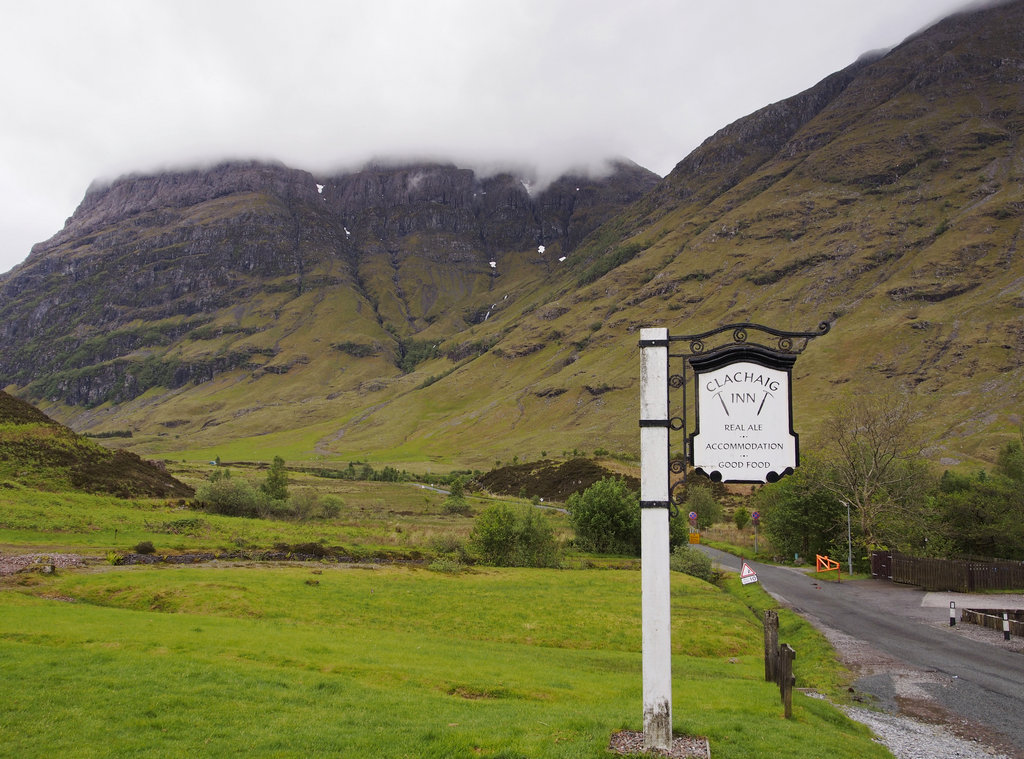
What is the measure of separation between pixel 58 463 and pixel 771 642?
67540 millimetres

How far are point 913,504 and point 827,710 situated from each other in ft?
154

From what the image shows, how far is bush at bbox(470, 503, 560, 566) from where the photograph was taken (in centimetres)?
5200

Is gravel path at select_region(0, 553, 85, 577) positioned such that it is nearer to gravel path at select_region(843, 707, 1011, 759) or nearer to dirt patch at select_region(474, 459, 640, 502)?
gravel path at select_region(843, 707, 1011, 759)

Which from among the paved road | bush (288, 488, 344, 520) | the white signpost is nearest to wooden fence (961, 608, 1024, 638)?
the paved road

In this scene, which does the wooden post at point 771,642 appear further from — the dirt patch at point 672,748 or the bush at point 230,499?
the bush at point 230,499

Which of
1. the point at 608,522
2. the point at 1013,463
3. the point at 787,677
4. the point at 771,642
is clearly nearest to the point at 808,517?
the point at 608,522

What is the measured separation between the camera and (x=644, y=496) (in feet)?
30.1

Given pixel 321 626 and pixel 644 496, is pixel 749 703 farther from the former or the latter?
pixel 321 626

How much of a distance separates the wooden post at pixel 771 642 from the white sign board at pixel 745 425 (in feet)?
25.6

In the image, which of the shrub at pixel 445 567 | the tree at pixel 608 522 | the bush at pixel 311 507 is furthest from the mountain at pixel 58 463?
the tree at pixel 608 522

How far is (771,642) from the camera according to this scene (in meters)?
16.7

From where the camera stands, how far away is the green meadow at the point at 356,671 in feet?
36.2

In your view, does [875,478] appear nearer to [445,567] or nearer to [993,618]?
[993,618]

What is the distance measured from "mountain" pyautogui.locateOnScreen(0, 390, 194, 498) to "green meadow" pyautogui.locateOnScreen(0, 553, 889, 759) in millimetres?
30517
